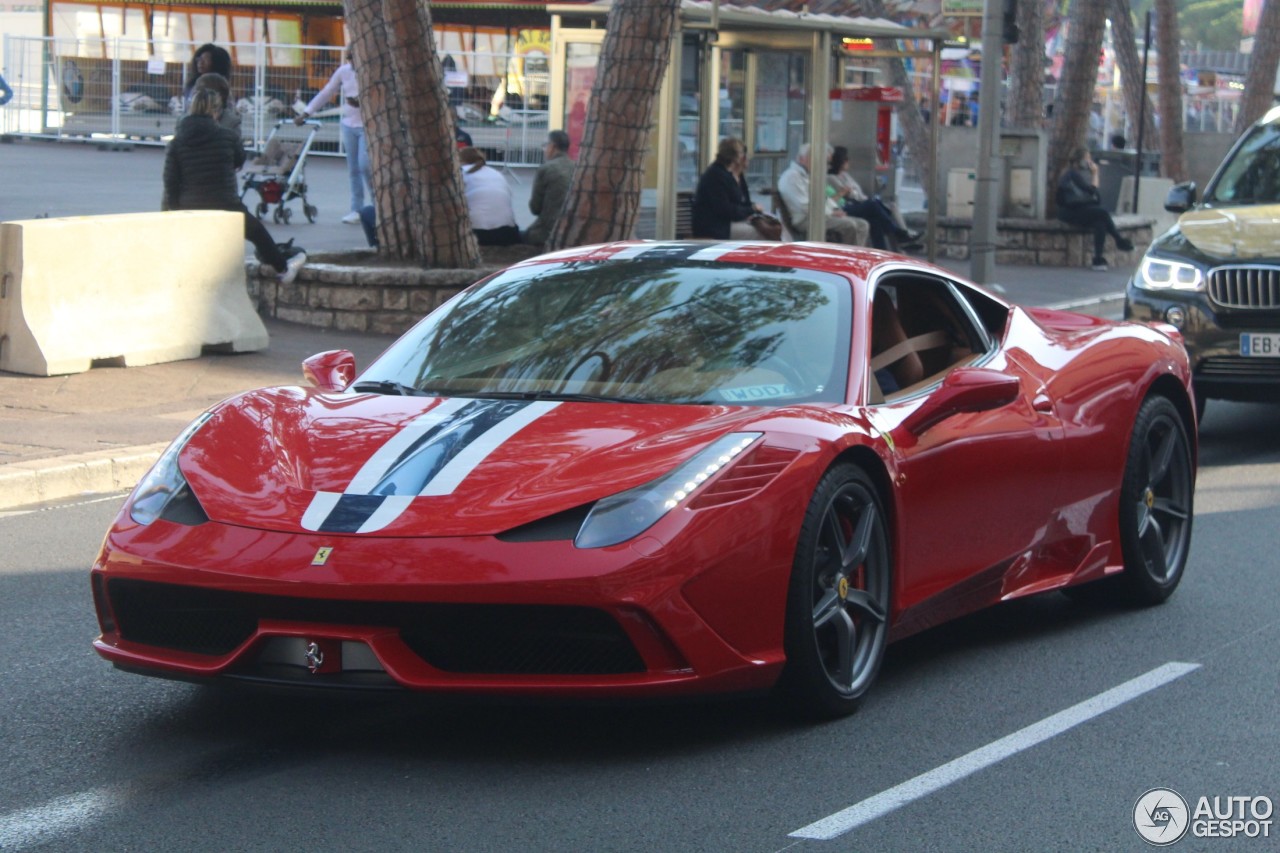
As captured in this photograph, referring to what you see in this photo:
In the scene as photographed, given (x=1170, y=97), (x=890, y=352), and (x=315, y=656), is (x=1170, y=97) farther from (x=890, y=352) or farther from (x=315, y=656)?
(x=315, y=656)

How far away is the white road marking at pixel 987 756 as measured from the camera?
4496 millimetres

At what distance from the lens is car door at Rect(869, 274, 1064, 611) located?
5.68m

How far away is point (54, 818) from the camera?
14.5 ft

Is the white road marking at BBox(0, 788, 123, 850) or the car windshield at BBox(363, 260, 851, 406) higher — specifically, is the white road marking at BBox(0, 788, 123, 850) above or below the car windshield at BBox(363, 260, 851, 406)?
below

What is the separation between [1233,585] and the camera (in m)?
7.65

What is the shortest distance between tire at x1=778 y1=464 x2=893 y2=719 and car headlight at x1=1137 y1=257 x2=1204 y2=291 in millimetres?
6648

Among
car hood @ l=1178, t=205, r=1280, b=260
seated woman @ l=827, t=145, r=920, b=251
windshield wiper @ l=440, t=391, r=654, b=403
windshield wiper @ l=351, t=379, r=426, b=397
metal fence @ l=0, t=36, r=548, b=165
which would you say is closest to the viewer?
windshield wiper @ l=440, t=391, r=654, b=403

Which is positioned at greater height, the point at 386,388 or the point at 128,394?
the point at 386,388

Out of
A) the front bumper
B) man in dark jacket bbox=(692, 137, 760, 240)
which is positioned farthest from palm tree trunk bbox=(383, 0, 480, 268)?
the front bumper

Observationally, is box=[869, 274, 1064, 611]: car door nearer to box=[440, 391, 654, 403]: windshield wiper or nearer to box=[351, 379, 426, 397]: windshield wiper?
box=[440, 391, 654, 403]: windshield wiper

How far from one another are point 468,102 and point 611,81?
20063 millimetres

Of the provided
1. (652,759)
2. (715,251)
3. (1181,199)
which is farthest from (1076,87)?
(652,759)

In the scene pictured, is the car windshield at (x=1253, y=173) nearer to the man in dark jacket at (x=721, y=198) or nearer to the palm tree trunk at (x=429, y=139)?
the man in dark jacket at (x=721, y=198)

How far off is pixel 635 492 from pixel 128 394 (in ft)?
24.8
